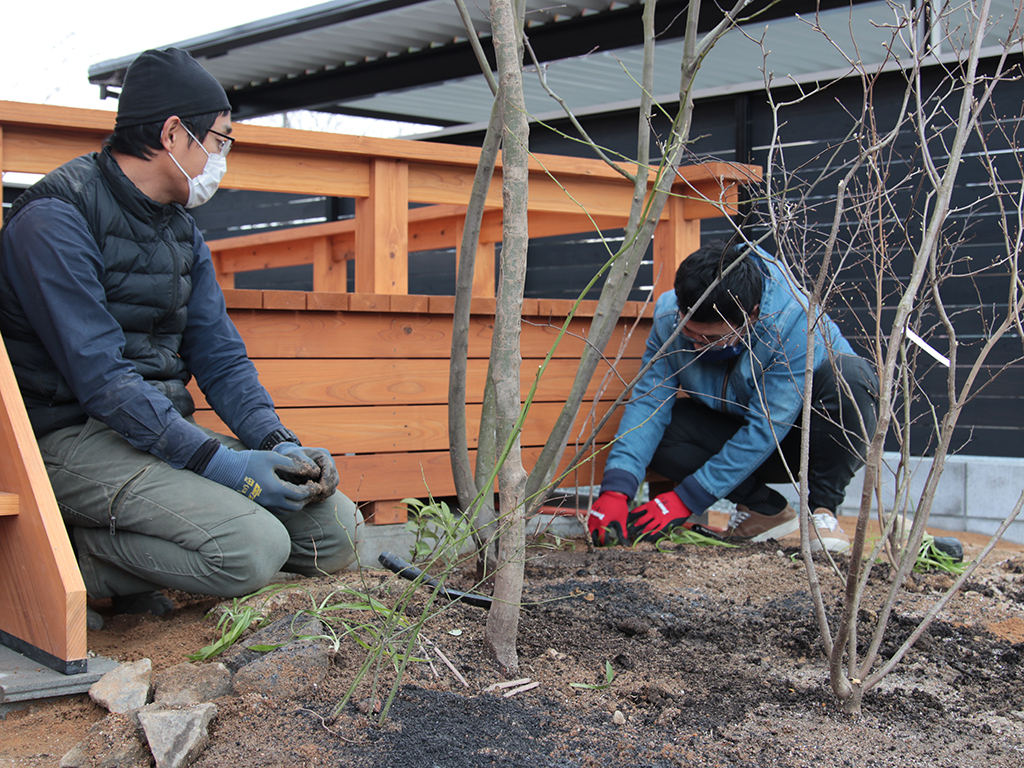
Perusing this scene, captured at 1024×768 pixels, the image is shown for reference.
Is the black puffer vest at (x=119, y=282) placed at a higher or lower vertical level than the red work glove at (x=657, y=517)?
higher

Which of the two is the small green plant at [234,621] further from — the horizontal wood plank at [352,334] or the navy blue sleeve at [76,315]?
the horizontal wood plank at [352,334]

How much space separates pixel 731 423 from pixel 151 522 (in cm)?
238

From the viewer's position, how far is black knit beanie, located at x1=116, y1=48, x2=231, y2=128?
6.76 ft

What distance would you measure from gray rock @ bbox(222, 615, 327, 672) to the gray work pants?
11.4 inches

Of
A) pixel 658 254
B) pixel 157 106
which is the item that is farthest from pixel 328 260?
pixel 157 106

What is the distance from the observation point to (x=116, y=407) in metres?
1.92

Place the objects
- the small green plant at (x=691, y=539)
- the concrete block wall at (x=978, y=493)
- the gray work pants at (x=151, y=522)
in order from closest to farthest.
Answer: the gray work pants at (x=151, y=522) < the small green plant at (x=691, y=539) < the concrete block wall at (x=978, y=493)

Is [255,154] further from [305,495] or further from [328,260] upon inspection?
[328,260]

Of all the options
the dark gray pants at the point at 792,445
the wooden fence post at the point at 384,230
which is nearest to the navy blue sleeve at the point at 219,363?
the wooden fence post at the point at 384,230

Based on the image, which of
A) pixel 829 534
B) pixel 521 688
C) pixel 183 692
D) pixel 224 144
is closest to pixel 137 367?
pixel 224 144

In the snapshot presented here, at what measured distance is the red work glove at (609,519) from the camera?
3.00m

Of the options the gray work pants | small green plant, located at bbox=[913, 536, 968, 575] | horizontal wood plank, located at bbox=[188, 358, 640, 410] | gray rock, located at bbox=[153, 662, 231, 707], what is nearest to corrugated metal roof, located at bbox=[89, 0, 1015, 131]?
horizontal wood plank, located at bbox=[188, 358, 640, 410]

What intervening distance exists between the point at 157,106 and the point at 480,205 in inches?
34.7

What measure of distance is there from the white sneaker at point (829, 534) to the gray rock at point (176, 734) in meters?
2.22
